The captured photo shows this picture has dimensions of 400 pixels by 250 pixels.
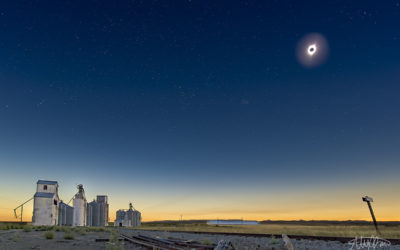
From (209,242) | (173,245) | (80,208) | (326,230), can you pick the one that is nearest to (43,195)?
(80,208)

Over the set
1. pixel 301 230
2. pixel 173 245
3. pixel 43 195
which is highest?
pixel 43 195

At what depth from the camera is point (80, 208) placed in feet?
169

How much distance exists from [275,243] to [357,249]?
12.3 ft

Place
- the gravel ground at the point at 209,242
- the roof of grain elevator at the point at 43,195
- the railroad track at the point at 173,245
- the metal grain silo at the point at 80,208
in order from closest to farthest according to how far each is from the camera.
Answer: the gravel ground at the point at 209,242 < the railroad track at the point at 173,245 < the roof of grain elevator at the point at 43,195 < the metal grain silo at the point at 80,208

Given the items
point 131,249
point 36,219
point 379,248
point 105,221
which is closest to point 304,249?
point 379,248

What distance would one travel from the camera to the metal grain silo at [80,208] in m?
50.4

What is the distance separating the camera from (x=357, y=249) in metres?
10.2

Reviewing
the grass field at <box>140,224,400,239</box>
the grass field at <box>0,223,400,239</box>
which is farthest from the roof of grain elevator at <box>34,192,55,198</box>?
the grass field at <box>140,224,400,239</box>

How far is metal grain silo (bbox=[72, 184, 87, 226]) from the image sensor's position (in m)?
50.4

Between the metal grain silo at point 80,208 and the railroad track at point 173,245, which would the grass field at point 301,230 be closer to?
the railroad track at point 173,245

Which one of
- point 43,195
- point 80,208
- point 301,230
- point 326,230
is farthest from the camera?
point 80,208

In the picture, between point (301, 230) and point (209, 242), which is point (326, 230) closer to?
point (301, 230)

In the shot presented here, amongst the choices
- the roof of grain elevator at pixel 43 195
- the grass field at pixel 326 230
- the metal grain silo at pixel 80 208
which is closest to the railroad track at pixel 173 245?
the grass field at pixel 326 230

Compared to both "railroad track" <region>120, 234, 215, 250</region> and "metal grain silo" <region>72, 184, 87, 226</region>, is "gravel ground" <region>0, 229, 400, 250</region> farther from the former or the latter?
"metal grain silo" <region>72, 184, 87, 226</region>
